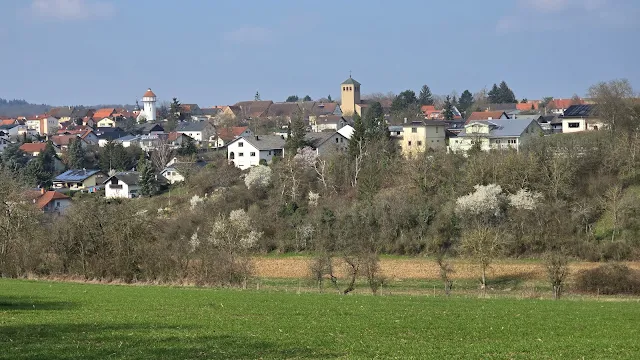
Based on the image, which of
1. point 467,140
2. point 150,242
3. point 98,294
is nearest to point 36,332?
point 98,294

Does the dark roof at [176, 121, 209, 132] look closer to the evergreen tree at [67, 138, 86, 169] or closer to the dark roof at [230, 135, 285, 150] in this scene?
the evergreen tree at [67, 138, 86, 169]

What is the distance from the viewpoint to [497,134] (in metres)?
69.2

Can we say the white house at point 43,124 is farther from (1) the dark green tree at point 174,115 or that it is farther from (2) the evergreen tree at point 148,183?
(2) the evergreen tree at point 148,183

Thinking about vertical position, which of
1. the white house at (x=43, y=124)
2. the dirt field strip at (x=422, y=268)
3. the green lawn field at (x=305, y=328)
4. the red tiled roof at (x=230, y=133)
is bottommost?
the dirt field strip at (x=422, y=268)

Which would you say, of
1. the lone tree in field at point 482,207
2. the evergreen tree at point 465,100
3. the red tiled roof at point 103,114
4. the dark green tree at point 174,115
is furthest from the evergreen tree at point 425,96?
the lone tree in field at point 482,207

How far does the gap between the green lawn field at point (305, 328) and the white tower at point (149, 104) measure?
131233mm

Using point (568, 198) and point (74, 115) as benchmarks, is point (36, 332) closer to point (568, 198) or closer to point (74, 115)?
point (568, 198)

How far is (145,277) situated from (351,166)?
95.0ft

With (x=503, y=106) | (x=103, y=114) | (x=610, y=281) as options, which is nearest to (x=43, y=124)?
(x=103, y=114)

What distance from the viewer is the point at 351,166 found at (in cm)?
6309

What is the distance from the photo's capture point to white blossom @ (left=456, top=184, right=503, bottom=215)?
50344 millimetres

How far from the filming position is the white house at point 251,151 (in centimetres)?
7638

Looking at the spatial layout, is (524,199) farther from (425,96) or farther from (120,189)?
(425,96)

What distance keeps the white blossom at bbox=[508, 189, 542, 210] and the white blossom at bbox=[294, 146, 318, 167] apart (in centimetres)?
1856
